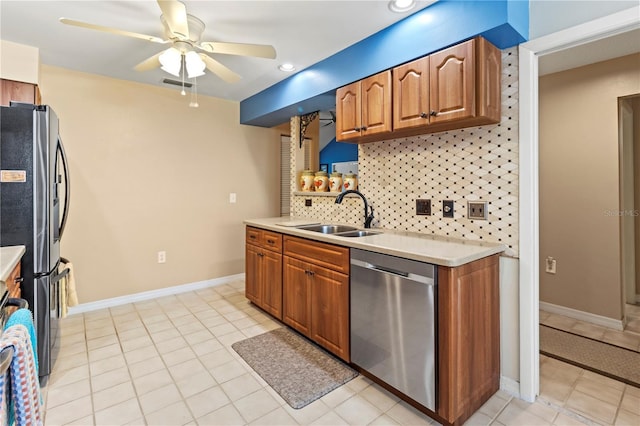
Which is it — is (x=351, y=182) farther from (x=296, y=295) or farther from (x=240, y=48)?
(x=240, y=48)

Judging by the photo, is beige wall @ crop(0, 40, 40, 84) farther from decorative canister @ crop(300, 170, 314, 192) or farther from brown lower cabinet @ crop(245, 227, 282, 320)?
decorative canister @ crop(300, 170, 314, 192)

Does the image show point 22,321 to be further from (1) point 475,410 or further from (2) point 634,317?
(2) point 634,317

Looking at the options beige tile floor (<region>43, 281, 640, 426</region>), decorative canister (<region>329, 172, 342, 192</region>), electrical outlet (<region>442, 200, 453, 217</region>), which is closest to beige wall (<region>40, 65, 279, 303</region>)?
beige tile floor (<region>43, 281, 640, 426</region>)

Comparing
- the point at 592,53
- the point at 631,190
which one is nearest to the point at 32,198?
the point at 592,53

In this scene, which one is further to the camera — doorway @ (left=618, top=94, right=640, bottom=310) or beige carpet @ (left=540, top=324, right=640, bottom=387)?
doorway @ (left=618, top=94, right=640, bottom=310)

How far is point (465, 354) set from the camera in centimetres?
162

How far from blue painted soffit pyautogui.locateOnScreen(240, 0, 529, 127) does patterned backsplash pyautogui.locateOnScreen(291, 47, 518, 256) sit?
0.24 metres

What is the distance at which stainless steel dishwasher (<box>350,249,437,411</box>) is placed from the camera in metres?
1.60

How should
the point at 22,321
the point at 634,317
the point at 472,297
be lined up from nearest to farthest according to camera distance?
the point at 22,321 → the point at 472,297 → the point at 634,317

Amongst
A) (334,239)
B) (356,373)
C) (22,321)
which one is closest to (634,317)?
(356,373)

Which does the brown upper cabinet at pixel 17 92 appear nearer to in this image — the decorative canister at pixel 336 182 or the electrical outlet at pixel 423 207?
the decorative canister at pixel 336 182

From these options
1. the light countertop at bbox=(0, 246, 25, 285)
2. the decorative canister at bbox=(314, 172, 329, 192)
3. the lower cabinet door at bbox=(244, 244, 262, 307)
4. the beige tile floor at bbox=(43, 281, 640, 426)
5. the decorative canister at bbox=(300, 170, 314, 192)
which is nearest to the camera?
the light countertop at bbox=(0, 246, 25, 285)

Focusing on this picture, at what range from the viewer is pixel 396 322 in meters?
1.75

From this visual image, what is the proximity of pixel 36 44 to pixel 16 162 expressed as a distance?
1312 millimetres
